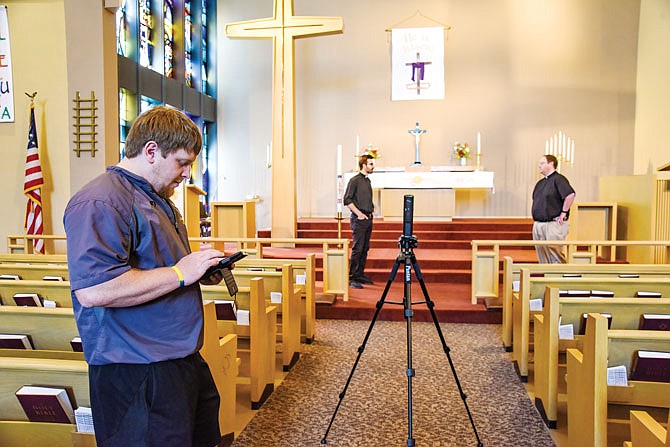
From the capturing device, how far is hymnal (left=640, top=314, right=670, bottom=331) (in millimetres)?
2715

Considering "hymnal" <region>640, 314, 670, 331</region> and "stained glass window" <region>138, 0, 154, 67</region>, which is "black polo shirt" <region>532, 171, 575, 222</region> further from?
"stained glass window" <region>138, 0, 154, 67</region>

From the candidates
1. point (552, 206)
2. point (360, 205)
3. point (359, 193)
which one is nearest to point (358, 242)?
point (360, 205)

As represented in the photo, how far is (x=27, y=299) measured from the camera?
3.04 metres

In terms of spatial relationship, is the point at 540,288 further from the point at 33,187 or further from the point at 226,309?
the point at 33,187

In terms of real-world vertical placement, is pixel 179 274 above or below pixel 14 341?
above

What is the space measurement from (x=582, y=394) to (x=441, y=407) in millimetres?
1018

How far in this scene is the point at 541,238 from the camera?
19.5ft

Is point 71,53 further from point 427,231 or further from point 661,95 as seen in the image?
point 661,95

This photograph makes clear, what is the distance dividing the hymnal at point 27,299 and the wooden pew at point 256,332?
0.88 meters

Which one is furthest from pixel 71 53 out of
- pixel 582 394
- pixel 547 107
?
pixel 547 107

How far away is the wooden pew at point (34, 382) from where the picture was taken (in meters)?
1.81

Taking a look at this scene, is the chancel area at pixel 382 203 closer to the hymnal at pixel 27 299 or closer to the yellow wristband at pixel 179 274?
the hymnal at pixel 27 299

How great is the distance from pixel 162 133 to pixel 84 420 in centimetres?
100

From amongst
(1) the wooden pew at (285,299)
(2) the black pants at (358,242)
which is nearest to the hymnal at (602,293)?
(1) the wooden pew at (285,299)
